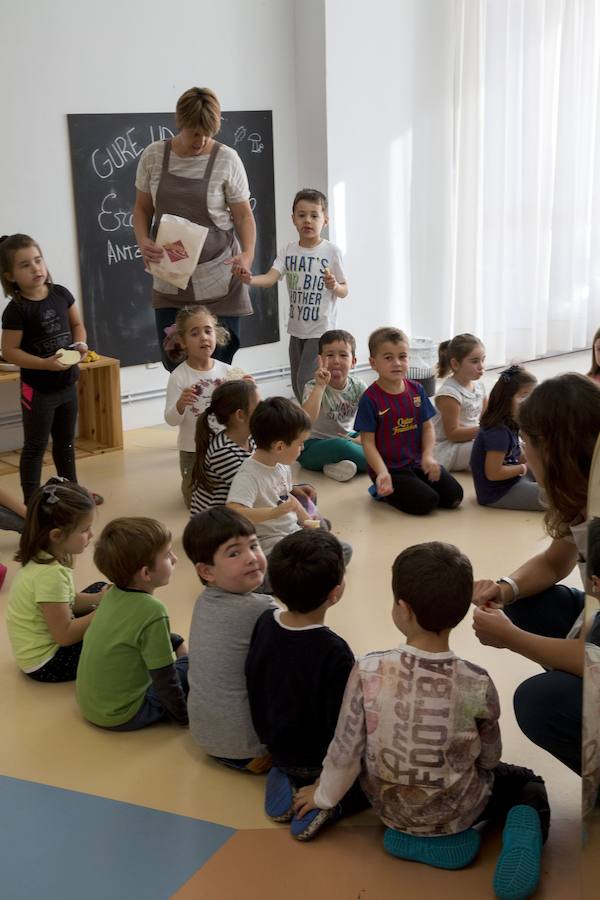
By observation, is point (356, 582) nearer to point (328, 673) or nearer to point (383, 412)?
point (383, 412)

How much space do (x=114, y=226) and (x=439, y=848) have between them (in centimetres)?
381

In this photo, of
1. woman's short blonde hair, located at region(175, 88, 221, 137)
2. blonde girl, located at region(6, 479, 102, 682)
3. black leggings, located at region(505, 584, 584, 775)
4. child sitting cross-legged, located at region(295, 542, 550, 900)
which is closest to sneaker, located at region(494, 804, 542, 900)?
child sitting cross-legged, located at region(295, 542, 550, 900)

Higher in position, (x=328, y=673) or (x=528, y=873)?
(x=328, y=673)

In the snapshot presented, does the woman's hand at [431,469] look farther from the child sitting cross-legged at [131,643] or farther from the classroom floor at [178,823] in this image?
the child sitting cross-legged at [131,643]

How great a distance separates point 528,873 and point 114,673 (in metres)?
1.07

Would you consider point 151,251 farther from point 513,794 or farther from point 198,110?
point 513,794

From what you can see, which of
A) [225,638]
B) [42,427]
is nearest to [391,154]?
[42,427]

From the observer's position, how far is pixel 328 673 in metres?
2.11

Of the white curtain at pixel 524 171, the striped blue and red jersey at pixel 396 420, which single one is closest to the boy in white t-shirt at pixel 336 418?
the striped blue and red jersey at pixel 396 420

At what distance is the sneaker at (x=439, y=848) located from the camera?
1.95 meters

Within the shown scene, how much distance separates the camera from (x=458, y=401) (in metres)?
4.35

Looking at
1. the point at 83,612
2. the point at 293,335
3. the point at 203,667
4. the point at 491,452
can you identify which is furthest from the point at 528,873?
the point at 293,335

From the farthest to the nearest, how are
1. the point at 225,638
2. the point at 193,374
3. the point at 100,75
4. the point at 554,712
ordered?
the point at 100,75
the point at 193,374
the point at 225,638
the point at 554,712

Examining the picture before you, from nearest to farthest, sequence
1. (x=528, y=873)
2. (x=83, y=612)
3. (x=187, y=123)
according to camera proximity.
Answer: (x=528, y=873), (x=83, y=612), (x=187, y=123)
